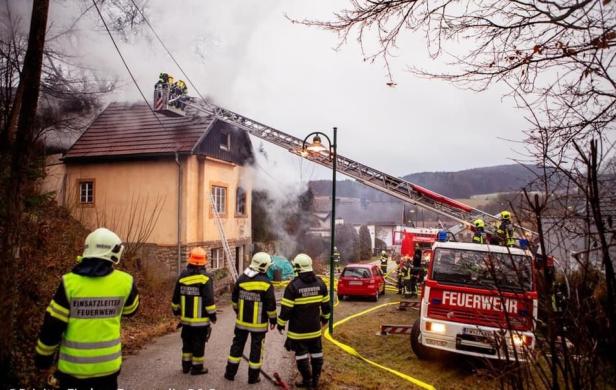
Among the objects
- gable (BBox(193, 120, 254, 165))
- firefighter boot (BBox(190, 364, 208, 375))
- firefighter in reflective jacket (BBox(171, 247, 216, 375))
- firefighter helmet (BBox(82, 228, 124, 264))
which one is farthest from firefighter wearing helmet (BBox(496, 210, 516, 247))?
gable (BBox(193, 120, 254, 165))

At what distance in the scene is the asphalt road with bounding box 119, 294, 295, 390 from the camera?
549cm

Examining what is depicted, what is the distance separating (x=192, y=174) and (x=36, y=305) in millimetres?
9076

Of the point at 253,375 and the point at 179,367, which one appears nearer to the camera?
the point at 253,375

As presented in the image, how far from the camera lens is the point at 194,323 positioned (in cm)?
564

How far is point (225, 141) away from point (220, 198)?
2.57 metres

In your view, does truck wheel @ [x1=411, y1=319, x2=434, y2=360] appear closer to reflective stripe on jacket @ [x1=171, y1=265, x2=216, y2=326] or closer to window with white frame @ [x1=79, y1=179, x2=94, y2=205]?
reflective stripe on jacket @ [x1=171, y1=265, x2=216, y2=326]

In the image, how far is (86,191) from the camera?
15898 millimetres

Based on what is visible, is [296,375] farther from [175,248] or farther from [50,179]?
[50,179]

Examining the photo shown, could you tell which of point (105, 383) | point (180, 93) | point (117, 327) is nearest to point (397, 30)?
point (117, 327)

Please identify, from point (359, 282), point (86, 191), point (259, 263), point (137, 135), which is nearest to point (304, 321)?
point (259, 263)

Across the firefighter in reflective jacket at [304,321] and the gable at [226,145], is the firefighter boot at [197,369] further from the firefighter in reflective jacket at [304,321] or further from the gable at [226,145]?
Answer: the gable at [226,145]

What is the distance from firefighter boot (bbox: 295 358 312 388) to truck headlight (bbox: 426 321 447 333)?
2419 mm

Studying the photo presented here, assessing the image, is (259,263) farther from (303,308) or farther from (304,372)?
(304,372)

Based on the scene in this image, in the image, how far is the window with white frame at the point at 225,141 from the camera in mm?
17192
